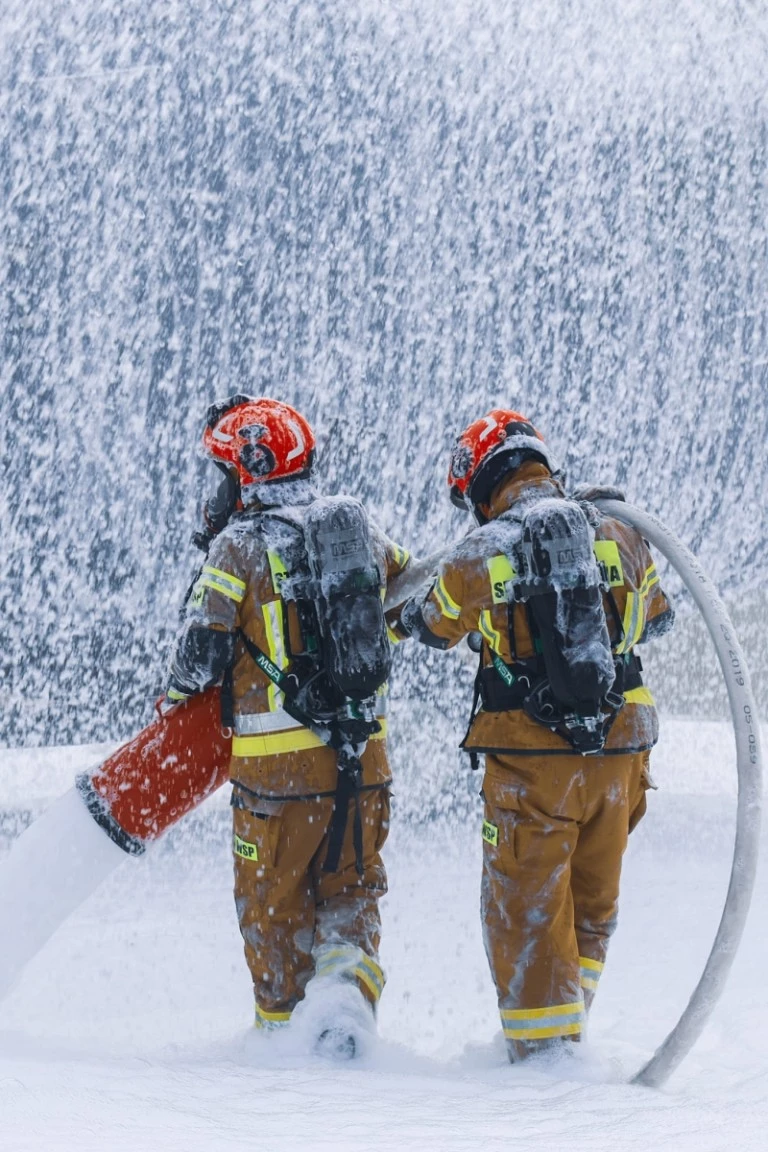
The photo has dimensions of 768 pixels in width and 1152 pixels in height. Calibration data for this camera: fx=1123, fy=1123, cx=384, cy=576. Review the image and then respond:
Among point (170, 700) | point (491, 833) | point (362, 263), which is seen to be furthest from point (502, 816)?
point (362, 263)

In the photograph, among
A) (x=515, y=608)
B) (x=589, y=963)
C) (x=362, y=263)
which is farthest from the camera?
(x=362, y=263)

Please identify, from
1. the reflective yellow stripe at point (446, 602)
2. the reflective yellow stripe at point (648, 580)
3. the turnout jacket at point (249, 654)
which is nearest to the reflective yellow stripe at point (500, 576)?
the reflective yellow stripe at point (446, 602)

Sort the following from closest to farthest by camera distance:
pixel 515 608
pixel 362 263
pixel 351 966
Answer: pixel 515 608 → pixel 351 966 → pixel 362 263

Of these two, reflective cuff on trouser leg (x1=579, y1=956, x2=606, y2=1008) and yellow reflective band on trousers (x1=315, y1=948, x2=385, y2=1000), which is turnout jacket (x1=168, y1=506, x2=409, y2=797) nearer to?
yellow reflective band on trousers (x1=315, y1=948, x2=385, y2=1000)

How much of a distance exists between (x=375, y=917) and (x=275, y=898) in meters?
0.30

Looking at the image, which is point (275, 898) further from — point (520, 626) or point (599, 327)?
point (599, 327)

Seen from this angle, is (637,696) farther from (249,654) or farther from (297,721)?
(249,654)

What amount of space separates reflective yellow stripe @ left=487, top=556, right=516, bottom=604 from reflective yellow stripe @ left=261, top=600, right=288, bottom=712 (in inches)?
22.7

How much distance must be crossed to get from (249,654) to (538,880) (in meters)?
0.94

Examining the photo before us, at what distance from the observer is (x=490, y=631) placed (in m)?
2.82

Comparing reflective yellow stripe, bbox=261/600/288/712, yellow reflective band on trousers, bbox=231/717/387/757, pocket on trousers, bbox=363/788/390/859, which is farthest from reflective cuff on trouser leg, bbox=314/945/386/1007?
reflective yellow stripe, bbox=261/600/288/712

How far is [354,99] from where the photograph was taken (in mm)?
10586

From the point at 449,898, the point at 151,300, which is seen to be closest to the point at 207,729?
the point at 449,898

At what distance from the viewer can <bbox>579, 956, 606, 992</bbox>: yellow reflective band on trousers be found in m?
2.99
